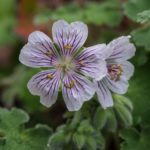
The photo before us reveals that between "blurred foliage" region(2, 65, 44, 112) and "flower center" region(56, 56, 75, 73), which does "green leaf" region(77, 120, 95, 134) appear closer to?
"flower center" region(56, 56, 75, 73)

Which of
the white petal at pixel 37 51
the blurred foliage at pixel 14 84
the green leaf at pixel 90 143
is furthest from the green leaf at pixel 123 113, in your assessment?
the blurred foliage at pixel 14 84

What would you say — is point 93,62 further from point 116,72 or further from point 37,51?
point 37,51

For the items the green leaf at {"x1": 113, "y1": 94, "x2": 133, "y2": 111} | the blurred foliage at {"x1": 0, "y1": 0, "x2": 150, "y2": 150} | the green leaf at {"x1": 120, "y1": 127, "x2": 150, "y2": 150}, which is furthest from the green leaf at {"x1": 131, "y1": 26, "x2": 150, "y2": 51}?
the green leaf at {"x1": 120, "y1": 127, "x2": 150, "y2": 150}

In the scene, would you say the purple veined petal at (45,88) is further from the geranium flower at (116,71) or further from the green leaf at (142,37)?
the green leaf at (142,37)

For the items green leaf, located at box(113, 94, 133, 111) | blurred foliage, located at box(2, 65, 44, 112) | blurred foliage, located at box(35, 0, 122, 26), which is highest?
blurred foliage, located at box(35, 0, 122, 26)

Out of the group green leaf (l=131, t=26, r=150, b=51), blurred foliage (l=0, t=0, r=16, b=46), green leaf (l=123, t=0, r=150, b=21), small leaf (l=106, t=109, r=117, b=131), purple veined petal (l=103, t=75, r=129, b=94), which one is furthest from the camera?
blurred foliage (l=0, t=0, r=16, b=46)

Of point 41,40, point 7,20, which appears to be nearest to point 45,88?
point 41,40

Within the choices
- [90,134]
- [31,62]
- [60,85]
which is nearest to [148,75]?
[90,134]
